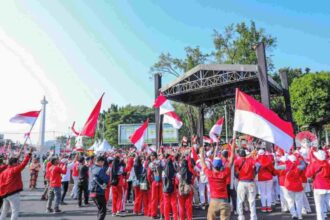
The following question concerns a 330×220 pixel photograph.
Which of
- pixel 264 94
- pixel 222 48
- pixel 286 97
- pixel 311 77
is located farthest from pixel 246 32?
pixel 264 94

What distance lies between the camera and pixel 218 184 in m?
4.98

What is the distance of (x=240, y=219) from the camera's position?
7344 mm

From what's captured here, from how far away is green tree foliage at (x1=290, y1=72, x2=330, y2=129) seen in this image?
97.9ft

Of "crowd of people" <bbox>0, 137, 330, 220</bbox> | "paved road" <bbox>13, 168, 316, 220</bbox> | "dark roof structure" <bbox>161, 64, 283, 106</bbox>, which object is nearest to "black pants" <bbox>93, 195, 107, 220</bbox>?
"crowd of people" <bbox>0, 137, 330, 220</bbox>

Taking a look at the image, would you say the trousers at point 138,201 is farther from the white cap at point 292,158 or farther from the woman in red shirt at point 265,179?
the white cap at point 292,158

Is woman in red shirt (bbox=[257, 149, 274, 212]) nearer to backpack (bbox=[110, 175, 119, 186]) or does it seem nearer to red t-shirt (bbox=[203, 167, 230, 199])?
red t-shirt (bbox=[203, 167, 230, 199])

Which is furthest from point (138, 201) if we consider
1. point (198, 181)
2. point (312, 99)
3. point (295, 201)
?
point (312, 99)

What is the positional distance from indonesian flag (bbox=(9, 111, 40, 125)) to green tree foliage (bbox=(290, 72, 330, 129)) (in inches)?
1129

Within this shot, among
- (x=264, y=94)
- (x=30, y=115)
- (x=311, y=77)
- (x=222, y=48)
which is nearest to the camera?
(x=30, y=115)

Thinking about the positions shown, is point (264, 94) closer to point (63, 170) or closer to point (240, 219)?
point (240, 219)

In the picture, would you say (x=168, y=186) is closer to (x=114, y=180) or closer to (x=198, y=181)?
(x=114, y=180)

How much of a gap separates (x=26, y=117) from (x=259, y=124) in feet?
21.1

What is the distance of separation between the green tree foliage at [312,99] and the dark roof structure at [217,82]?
543 inches

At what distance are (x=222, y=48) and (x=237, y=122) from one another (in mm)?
29677
